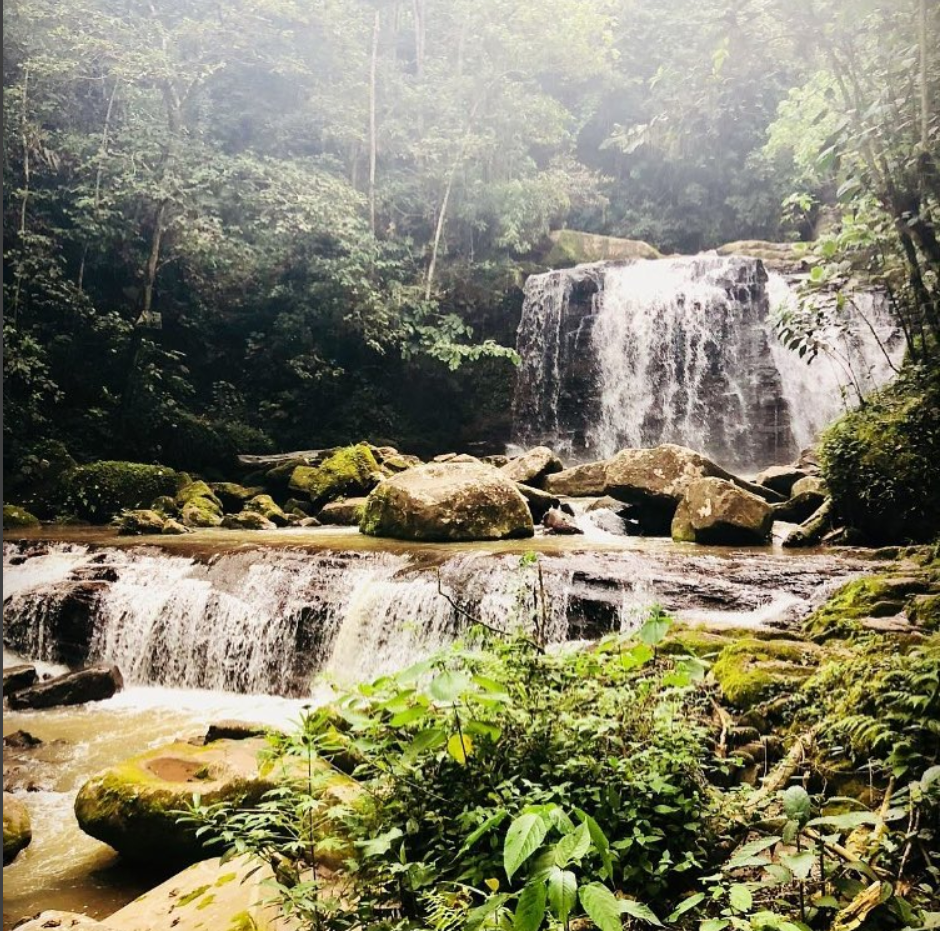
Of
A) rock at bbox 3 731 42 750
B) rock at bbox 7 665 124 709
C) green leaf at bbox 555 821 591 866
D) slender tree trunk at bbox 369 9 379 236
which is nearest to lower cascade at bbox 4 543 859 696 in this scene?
rock at bbox 7 665 124 709

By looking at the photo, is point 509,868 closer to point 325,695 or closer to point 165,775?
point 165,775

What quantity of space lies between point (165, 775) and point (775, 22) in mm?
3244

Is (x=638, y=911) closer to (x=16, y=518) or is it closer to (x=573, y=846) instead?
(x=573, y=846)

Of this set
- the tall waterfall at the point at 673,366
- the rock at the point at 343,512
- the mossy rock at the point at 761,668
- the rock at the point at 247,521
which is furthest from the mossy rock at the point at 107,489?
the mossy rock at the point at 761,668

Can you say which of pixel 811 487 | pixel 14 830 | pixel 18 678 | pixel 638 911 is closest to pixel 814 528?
pixel 811 487

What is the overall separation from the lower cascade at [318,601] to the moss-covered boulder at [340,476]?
0.94 metres

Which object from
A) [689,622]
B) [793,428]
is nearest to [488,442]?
[793,428]

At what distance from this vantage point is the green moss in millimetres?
1611

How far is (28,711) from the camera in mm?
2688

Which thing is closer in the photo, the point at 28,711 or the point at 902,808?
the point at 902,808

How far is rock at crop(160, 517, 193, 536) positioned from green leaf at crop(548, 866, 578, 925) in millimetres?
3432

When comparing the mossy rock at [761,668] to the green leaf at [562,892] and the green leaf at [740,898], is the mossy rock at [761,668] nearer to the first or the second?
the green leaf at [740,898]

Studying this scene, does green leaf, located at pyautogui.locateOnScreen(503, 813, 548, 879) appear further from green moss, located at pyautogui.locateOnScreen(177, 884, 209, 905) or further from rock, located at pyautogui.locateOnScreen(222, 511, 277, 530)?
rock, located at pyautogui.locateOnScreen(222, 511, 277, 530)

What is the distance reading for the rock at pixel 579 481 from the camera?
3713mm
